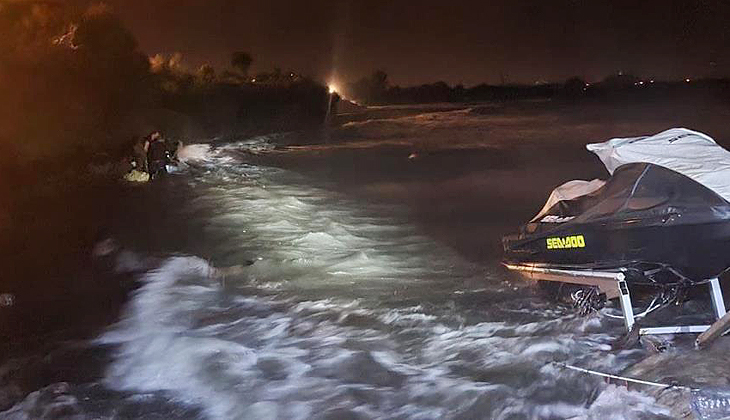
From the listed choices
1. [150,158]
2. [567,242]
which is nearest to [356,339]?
[567,242]

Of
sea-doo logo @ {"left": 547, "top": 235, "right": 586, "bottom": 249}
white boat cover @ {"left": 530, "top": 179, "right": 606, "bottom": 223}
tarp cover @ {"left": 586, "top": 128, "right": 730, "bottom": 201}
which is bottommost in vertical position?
sea-doo logo @ {"left": 547, "top": 235, "right": 586, "bottom": 249}

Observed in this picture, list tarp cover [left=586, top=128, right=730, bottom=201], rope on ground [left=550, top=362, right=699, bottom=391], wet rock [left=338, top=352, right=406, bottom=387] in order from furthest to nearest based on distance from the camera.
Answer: wet rock [left=338, top=352, right=406, bottom=387] → tarp cover [left=586, top=128, right=730, bottom=201] → rope on ground [left=550, top=362, right=699, bottom=391]

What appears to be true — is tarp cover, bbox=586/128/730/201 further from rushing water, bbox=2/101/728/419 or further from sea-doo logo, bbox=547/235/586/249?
rushing water, bbox=2/101/728/419

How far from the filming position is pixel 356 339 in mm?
7059

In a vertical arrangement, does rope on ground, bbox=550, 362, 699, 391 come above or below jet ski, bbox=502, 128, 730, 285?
below

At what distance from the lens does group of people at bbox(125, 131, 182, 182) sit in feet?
63.2

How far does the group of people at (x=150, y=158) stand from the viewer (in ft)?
63.2

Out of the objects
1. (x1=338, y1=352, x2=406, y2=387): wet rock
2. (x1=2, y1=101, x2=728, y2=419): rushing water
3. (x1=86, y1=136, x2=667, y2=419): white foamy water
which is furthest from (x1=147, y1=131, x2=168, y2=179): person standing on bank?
(x1=338, y1=352, x2=406, y2=387): wet rock

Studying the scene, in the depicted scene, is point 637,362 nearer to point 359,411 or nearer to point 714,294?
point 714,294

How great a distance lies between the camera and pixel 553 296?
7.26 metres

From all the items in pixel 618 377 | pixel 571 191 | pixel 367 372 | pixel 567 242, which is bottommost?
pixel 367 372

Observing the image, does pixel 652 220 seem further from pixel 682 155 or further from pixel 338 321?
pixel 338 321

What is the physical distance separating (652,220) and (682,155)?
27.4 inches

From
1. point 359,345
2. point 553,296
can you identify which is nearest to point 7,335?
point 359,345
